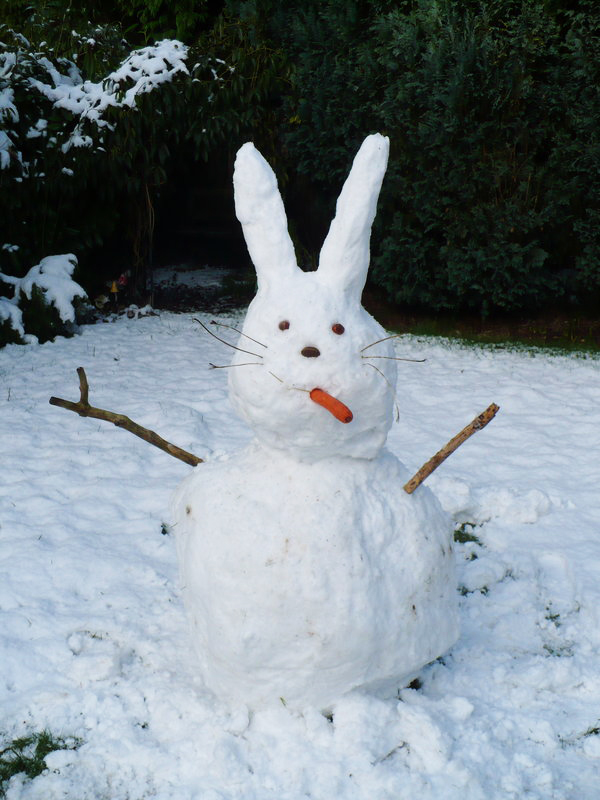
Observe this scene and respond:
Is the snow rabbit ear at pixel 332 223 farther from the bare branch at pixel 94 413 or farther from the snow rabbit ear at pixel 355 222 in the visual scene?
the bare branch at pixel 94 413

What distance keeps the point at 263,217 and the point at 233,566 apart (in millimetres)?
995

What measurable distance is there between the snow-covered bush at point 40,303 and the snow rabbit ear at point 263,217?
4231 mm

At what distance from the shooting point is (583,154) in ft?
18.6

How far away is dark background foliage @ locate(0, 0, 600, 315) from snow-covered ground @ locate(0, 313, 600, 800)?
145 cm

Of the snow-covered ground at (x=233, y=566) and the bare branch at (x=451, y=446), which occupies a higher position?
the bare branch at (x=451, y=446)

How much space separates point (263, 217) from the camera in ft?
7.54

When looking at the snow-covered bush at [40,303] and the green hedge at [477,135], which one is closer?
the green hedge at [477,135]

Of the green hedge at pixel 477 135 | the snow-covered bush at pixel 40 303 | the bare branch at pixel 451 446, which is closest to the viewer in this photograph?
the bare branch at pixel 451 446

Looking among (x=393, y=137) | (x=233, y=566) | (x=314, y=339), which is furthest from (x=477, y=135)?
(x=233, y=566)

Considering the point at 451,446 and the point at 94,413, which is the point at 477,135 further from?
the point at 94,413

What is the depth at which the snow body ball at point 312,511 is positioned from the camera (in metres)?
2.18

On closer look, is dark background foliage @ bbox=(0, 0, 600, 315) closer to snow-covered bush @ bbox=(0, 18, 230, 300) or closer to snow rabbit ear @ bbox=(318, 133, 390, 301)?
snow-covered bush @ bbox=(0, 18, 230, 300)

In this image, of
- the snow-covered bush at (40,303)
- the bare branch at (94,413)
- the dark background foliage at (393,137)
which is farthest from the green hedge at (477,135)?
the bare branch at (94,413)

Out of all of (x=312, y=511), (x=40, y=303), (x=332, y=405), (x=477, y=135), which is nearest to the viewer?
(x=332, y=405)
